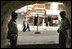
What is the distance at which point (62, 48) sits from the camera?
7.09m

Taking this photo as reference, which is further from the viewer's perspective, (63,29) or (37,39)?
(37,39)

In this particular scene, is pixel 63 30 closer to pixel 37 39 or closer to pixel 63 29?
pixel 63 29

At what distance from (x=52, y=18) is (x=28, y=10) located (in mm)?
6562

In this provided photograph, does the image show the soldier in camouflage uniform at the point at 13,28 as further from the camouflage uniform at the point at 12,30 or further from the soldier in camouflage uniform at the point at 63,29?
the soldier in camouflage uniform at the point at 63,29

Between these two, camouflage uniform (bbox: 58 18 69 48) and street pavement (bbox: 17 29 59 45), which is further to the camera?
street pavement (bbox: 17 29 59 45)

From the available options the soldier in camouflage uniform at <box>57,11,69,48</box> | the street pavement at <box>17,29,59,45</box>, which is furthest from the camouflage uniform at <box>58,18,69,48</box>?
the street pavement at <box>17,29,59,45</box>

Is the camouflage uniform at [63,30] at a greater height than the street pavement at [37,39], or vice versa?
the camouflage uniform at [63,30]

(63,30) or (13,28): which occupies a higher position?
(13,28)

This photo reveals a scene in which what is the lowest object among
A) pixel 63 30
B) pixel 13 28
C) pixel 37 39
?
pixel 37 39

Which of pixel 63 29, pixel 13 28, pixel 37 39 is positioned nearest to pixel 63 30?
pixel 63 29

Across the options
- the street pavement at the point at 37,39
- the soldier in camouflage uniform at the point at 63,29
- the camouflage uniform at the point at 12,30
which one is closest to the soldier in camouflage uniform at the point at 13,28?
the camouflage uniform at the point at 12,30

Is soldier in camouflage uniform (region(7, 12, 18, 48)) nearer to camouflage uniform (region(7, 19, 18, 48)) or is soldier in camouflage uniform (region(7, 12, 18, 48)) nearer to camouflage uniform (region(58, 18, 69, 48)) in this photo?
camouflage uniform (region(7, 19, 18, 48))

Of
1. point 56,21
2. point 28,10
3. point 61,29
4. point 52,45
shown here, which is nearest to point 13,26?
point 61,29

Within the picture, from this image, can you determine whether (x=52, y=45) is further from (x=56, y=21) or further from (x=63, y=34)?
(x=56, y=21)
